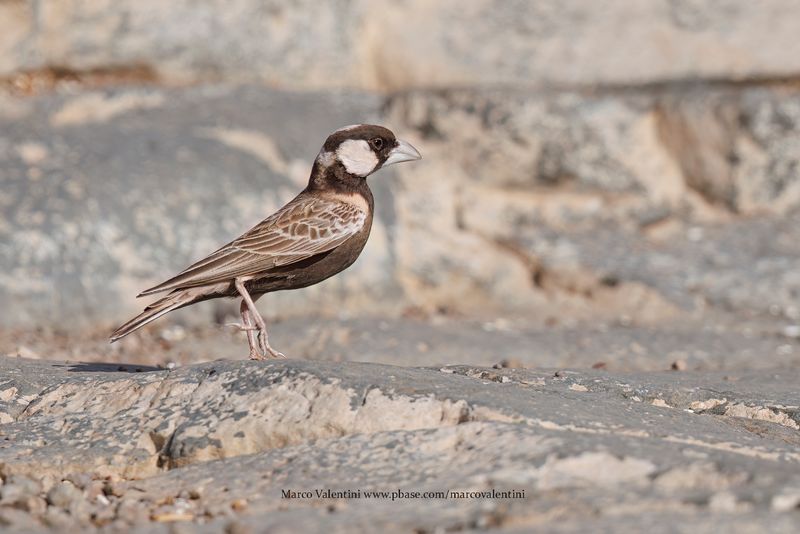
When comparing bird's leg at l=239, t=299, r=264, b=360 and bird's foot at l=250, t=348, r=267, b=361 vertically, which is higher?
bird's leg at l=239, t=299, r=264, b=360

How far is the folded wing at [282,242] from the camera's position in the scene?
5775 millimetres

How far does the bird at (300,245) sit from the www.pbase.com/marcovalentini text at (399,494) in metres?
1.83

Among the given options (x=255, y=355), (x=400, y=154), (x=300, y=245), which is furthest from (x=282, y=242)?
(x=400, y=154)

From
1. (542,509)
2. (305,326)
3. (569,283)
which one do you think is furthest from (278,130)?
(542,509)

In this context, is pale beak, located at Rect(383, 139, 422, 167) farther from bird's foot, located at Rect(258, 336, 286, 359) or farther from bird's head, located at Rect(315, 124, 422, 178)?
bird's foot, located at Rect(258, 336, 286, 359)

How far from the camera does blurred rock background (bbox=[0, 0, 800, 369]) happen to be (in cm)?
955

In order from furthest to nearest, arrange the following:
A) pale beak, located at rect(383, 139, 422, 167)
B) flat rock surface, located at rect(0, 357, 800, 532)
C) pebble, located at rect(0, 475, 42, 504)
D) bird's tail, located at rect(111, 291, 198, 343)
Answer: pale beak, located at rect(383, 139, 422, 167) < bird's tail, located at rect(111, 291, 198, 343) < pebble, located at rect(0, 475, 42, 504) < flat rock surface, located at rect(0, 357, 800, 532)

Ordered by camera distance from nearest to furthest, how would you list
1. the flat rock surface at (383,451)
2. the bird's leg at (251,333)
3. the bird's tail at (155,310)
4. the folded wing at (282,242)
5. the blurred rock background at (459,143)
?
the flat rock surface at (383,451) < the bird's tail at (155,310) < the bird's leg at (251,333) < the folded wing at (282,242) < the blurred rock background at (459,143)

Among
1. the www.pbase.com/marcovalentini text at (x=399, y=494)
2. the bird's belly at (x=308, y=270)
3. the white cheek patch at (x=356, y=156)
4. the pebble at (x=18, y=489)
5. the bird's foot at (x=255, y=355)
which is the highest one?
the white cheek patch at (x=356, y=156)

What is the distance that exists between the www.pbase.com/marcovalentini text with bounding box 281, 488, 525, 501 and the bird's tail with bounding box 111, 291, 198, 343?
190 centimetres

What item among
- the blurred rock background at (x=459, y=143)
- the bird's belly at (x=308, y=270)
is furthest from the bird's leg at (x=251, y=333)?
the blurred rock background at (x=459, y=143)

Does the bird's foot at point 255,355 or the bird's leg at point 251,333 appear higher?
the bird's leg at point 251,333

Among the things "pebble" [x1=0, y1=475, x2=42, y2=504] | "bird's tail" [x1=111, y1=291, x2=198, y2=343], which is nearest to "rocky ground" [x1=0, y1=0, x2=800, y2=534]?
"bird's tail" [x1=111, y1=291, x2=198, y2=343]

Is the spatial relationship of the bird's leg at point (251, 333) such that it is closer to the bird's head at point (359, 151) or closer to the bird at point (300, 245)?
the bird at point (300, 245)
